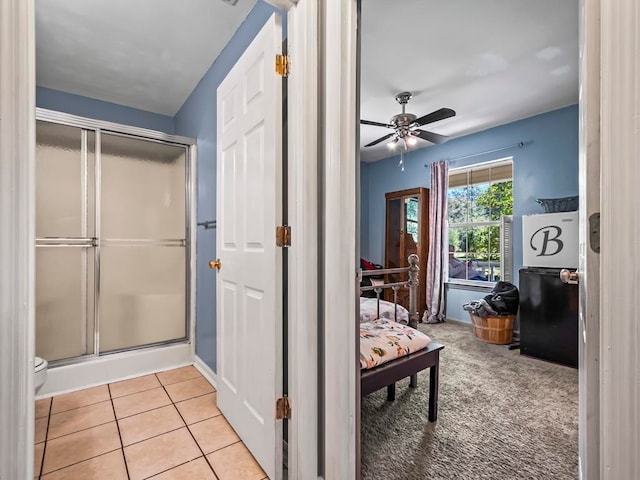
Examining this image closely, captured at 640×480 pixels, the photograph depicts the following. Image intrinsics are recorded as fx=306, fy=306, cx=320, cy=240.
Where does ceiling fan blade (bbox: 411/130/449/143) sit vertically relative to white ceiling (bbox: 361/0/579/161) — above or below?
below

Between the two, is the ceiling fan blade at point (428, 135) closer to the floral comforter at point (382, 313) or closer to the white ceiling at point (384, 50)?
the white ceiling at point (384, 50)

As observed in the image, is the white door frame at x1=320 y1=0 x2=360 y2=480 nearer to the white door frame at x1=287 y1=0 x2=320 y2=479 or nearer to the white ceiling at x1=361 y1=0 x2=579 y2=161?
the white door frame at x1=287 y1=0 x2=320 y2=479

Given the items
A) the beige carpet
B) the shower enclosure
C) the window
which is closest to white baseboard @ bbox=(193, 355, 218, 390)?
the shower enclosure

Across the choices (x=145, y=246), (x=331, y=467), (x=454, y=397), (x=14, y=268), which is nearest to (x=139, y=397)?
(x=145, y=246)

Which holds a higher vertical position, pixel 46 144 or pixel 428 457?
pixel 46 144

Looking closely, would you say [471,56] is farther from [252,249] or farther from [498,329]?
[498,329]

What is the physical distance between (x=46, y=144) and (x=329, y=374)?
280 centimetres

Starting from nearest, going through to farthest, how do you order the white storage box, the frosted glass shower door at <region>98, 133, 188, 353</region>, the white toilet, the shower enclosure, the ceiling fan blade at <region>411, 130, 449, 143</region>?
the white toilet < the shower enclosure < the frosted glass shower door at <region>98, 133, 188, 353</region> < the white storage box < the ceiling fan blade at <region>411, 130, 449, 143</region>

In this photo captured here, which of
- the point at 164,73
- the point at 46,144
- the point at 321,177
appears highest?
the point at 164,73

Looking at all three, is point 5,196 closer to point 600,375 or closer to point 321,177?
point 321,177

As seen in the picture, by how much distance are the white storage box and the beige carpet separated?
102 cm

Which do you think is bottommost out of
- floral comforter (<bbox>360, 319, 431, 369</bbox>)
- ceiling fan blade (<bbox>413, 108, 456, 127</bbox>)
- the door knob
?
floral comforter (<bbox>360, 319, 431, 369</bbox>)

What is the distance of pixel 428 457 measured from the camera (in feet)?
5.27

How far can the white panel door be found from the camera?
53.9 inches
